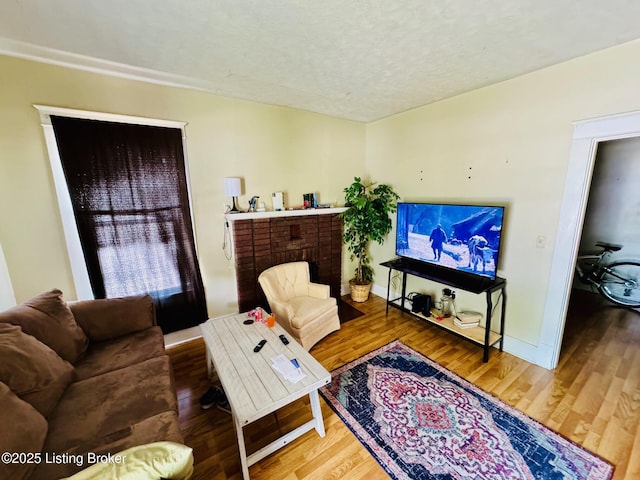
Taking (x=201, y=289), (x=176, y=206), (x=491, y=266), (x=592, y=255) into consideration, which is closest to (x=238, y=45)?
(x=176, y=206)

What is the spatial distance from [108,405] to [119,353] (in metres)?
0.53

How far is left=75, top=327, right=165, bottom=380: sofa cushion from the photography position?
1.70m

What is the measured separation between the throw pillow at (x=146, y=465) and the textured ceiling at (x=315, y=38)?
6.78 feet

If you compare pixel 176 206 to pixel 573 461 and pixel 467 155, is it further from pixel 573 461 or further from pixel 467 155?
pixel 573 461

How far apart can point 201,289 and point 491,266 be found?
3.01 meters

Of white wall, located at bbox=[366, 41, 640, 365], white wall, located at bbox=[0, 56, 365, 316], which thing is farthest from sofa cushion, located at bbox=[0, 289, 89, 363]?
white wall, located at bbox=[366, 41, 640, 365]

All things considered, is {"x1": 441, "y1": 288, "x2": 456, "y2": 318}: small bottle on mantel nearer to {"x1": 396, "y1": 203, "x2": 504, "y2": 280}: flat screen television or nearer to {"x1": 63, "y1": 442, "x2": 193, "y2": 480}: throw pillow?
{"x1": 396, "y1": 203, "x2": 504, "y2": 280}: flat screen television

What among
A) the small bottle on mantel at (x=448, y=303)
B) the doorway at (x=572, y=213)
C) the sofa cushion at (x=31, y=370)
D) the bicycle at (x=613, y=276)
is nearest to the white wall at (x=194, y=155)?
the sofa cushion at (x=31, y=370)

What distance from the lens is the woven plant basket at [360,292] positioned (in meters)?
3.79

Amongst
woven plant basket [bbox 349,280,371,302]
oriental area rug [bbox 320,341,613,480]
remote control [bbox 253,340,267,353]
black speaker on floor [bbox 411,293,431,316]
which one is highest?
remote control [bbox 253,340,267,353]

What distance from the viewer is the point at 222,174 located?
9.33ft

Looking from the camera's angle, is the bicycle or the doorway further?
the bicycle

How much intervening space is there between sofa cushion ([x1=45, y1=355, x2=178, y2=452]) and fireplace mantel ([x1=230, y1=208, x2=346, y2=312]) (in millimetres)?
1425

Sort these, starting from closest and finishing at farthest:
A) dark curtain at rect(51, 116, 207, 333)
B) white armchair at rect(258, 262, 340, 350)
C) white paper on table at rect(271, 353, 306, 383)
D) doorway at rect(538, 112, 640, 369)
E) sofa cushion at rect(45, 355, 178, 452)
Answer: sofa cushion at rect(45, 355, 178, 452) < white paper on table at rect(271, 353, 306, 383) < doorway at rect(538, 112, 640, 369) < dark curtain at rect(51, 116, 207, 333) < white armchair at rect(258, 262, 340, 350)
